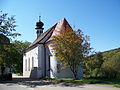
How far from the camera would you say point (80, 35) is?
2925 centimetres

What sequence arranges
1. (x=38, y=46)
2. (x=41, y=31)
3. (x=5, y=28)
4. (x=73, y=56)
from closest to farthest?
(x=73, y=56), (x=5, y=28), (x=38, y=46), (x=41, y=31)

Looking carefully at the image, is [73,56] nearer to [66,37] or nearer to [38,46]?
[66,37]

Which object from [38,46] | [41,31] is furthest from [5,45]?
[41,31]

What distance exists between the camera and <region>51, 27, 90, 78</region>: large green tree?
93.1ft

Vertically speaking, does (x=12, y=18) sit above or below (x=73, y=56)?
above

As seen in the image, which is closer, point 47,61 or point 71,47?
point 71,47

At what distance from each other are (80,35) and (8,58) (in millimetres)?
13816

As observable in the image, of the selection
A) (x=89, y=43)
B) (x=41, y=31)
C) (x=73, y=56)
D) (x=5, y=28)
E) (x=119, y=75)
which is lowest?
(x=119, y=75)

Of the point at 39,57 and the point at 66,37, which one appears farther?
the point at 39,57

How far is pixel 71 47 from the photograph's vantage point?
28.4 meters

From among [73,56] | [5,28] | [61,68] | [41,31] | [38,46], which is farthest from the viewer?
[41,31]

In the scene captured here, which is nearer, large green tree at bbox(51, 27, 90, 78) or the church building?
large green tree at bbox(51, 27, 90, 78)

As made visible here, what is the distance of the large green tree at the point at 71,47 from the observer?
28.4 meters

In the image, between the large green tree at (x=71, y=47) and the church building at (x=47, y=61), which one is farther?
the church building at (x=47, y=61)
